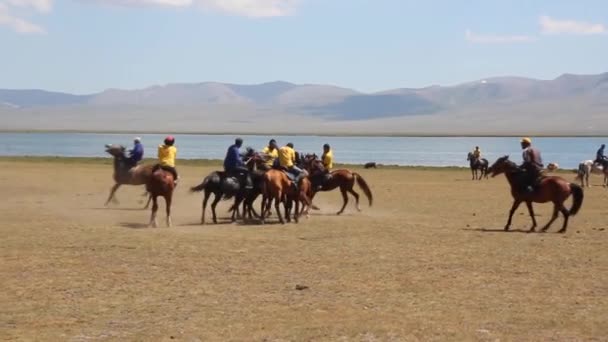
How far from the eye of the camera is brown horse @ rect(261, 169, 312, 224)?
2153 cm

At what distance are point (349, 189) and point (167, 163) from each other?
5.72m

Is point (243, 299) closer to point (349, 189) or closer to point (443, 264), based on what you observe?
point (443, 264)

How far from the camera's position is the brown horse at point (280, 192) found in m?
21.5

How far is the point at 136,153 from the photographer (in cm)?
2470

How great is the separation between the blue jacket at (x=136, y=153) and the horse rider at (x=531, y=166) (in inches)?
388

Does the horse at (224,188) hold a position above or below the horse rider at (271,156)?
below

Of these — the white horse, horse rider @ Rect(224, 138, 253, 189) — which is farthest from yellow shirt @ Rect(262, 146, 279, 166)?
the white horse

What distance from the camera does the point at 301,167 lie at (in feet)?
80.3

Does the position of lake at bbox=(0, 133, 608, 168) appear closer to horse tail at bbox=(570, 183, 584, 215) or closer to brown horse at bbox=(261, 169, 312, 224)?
brown horse at bbox=(261, 169, 312, 224)

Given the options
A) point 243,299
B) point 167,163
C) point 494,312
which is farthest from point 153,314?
point 167,163

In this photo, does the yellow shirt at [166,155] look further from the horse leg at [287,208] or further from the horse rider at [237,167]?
the horse leg at [287,208]

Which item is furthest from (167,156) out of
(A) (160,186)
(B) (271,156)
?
(B) (271,156)

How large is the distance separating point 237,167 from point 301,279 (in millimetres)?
8675

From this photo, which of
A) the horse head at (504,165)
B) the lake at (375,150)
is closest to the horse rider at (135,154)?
the horse head at (504,165)
